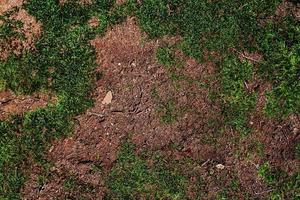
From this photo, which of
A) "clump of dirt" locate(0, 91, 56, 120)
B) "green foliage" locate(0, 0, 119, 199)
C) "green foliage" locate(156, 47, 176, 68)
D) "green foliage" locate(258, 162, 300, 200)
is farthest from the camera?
"green foliage" locate(156, 47, 176, 68)

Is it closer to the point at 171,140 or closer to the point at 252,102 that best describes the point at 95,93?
the point at 171,140

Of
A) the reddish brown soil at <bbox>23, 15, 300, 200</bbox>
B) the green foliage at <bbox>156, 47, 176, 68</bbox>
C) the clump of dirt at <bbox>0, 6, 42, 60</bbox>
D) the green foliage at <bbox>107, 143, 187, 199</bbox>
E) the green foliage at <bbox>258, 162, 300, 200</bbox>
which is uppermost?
the clump of dirt at <bbox>0, 6, 42, 60</bbox>

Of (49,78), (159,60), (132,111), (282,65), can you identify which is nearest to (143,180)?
(132,111)

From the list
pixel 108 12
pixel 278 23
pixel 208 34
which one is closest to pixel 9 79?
pixel 108 12

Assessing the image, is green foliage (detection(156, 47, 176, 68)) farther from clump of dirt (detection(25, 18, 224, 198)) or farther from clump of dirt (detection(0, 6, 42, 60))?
clump of dirt (detection(0, 6, 42, 60))

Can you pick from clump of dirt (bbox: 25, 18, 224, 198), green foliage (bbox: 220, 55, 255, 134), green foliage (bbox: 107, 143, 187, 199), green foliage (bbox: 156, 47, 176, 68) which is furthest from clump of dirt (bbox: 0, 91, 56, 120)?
green foliage (bbox: 220, 55, 255, 134)
